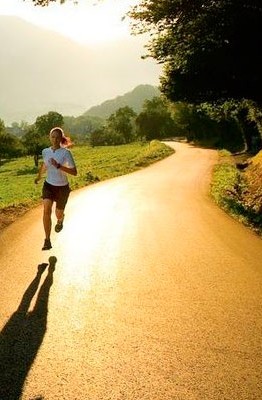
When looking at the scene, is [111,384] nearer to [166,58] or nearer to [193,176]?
[166,58]

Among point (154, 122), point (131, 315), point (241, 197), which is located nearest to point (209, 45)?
point (241, 197)

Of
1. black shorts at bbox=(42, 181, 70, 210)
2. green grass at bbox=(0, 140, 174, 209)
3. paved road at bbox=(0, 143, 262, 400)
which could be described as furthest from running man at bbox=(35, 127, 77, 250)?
green grass at bbox=(0, 140, 174, 209)

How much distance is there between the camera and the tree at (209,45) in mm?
17531

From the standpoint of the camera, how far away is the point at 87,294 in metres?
7.40

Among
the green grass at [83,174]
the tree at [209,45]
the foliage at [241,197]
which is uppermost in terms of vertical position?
the tree at [209,45]

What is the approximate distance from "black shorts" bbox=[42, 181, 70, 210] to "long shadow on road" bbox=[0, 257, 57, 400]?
2730mm

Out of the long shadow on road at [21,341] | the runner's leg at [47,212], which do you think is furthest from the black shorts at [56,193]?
the long shadow on road at [21,341]

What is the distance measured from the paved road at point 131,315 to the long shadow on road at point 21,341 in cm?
1

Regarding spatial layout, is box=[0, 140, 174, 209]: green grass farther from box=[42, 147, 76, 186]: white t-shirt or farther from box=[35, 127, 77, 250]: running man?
box=[42, 147, 76, 186]: white t-shirt

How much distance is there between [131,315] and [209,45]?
56.4 feet

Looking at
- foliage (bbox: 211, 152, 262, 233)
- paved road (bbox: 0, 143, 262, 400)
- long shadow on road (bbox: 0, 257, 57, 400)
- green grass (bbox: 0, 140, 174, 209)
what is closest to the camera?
long shadow on road (bbox: 0, 257, 57, 400)

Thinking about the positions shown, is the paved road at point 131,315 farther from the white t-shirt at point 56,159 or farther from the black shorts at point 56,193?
the white t-shirt at point 56,159

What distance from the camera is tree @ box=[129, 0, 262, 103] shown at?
17531 mm

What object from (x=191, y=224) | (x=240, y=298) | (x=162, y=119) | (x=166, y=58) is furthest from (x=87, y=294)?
(x=162, y=119)
